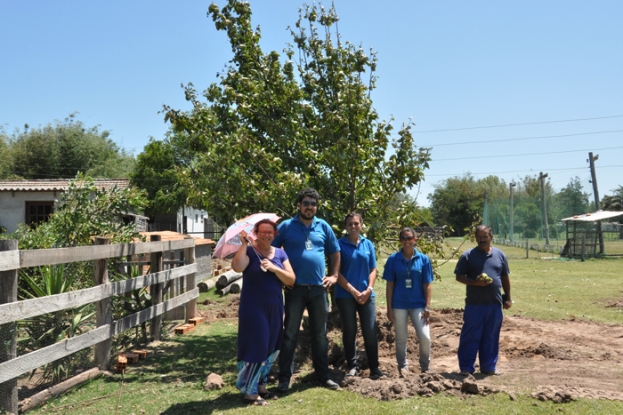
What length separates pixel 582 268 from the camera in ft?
82.0

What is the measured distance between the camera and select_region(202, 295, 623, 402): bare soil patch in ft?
21.3

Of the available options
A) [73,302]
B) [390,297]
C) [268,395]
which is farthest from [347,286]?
[73,302]

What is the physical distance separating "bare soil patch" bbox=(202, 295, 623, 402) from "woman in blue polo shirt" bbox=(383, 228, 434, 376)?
0.30 m

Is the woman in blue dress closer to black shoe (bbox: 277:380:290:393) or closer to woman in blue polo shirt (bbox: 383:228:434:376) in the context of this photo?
black shoe (bbox: 277:380:290:393)

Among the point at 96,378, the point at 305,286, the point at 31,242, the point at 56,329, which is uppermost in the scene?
the point at 31,242

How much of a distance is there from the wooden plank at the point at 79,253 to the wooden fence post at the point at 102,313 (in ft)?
0.48

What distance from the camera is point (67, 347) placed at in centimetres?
653

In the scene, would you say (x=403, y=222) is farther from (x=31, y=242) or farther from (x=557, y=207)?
(x=557, y=207)

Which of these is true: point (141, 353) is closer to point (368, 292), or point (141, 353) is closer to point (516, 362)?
point (368, 292)

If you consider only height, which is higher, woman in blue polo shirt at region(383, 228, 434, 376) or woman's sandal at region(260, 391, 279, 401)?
woman in blue polo shirt at region(383, 228, 434, 376)

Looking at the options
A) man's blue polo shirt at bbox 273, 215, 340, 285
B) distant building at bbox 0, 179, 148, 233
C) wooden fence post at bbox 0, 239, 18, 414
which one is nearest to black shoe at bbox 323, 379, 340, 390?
man's blue polo shirt at bbox 273, 215, 340, 285

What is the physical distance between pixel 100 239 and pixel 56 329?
1.22 m

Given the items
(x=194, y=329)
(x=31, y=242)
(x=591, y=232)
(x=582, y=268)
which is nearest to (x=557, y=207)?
(x=591, y=232)

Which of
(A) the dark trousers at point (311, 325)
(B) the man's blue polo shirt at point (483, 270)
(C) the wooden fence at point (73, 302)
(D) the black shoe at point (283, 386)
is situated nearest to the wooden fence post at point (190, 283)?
(C) the wooden fence at point (73, 302)
